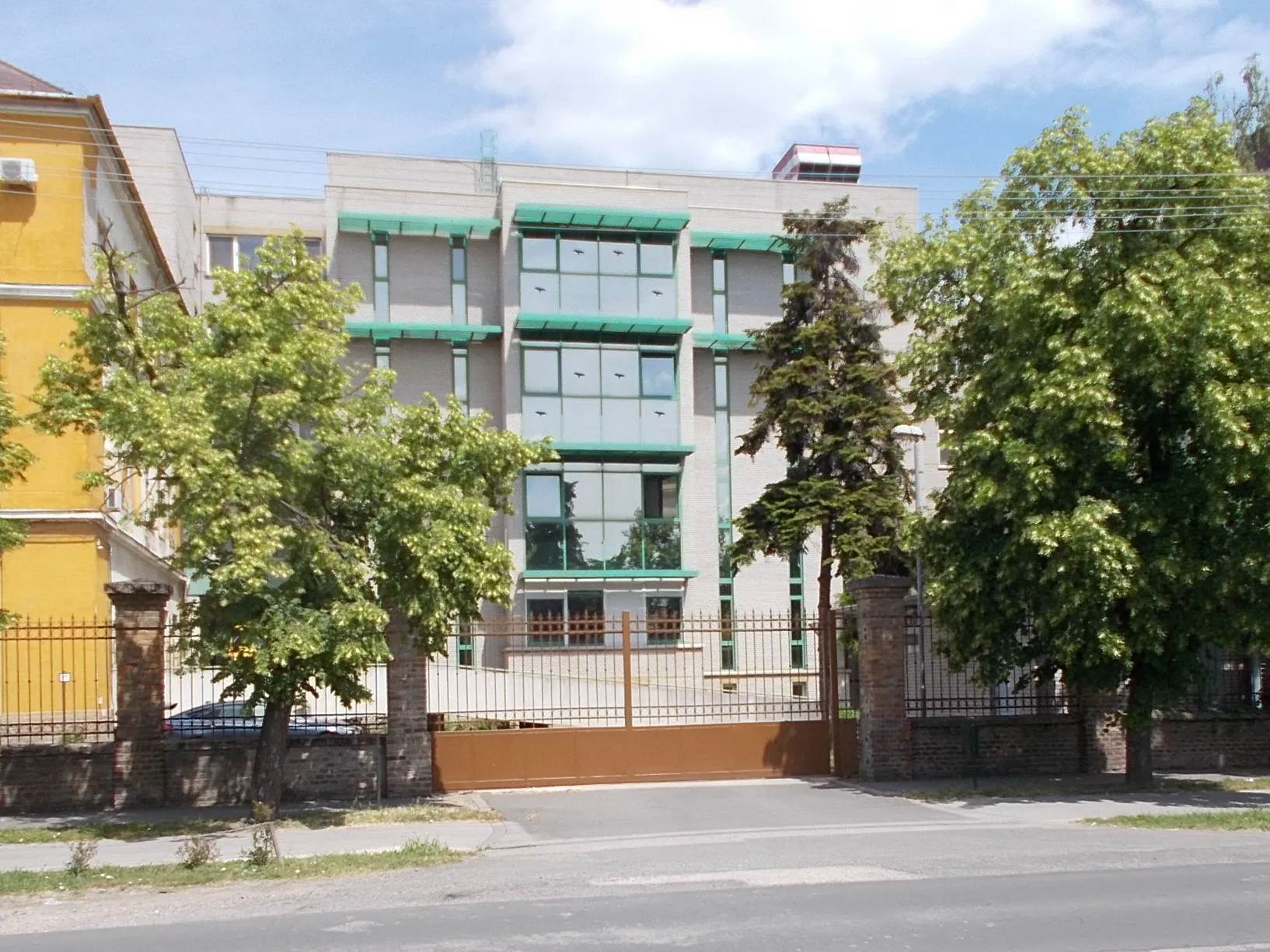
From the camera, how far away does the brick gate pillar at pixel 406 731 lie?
1784 centimetres

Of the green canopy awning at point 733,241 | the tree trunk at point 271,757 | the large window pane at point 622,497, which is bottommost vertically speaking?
the tree trunk at point 271,757

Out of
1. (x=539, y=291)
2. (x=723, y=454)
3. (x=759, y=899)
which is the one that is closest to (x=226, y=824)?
(x=759, y=899)

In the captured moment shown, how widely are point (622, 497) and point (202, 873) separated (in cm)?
2570

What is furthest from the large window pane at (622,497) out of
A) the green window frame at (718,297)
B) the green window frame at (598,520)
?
the green window frame at (718,297)

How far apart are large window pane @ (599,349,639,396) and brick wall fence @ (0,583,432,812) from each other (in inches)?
801

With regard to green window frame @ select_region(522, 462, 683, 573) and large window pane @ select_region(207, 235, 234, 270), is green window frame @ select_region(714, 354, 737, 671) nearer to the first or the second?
green window frame @ select_region(522, 462, 683, 573)

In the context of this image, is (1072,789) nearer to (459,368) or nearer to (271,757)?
(271,757)

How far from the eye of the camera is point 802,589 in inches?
1554

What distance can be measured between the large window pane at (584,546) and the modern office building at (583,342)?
2.1 inches

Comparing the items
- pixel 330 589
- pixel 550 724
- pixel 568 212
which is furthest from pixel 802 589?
pixel 330 589

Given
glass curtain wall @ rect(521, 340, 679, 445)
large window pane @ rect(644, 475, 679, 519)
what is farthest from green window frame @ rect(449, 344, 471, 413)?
large window pane @ rect(644, 475, 679, 519)

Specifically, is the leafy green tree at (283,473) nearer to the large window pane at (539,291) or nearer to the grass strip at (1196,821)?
the grass strip at (1196,821)

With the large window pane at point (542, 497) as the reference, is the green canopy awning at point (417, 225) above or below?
above

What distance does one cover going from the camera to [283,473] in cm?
1498
